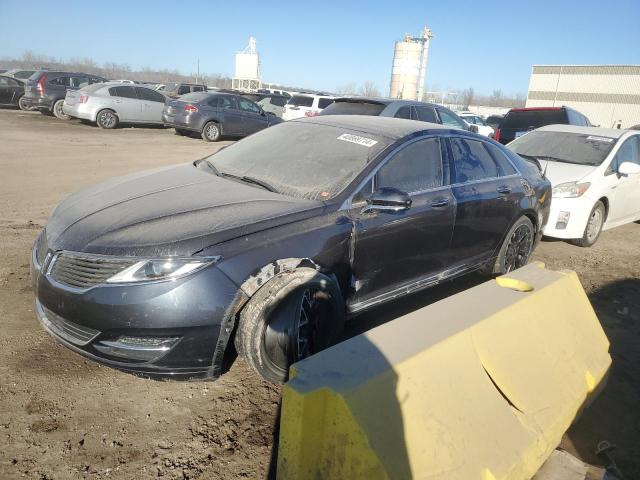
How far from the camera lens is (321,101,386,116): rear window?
8414mm

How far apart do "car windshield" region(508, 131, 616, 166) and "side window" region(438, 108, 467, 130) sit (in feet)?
7.73

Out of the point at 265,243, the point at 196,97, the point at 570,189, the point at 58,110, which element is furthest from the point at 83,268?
the point at 58,110

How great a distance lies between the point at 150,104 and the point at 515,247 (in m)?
15.2

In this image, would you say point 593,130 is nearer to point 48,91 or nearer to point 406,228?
point 406,228

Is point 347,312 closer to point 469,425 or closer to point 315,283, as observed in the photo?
point 315,283

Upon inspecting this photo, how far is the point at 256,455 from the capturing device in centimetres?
240

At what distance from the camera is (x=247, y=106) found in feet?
51.7

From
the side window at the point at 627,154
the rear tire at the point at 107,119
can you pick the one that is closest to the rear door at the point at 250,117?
the rear tire at the point at 107,119

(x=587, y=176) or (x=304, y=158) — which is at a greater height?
(x=304, y=158)

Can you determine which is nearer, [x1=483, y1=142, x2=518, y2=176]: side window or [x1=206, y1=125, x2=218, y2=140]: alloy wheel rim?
[x1=483, y1=142, x2=518, y2=176]: side window

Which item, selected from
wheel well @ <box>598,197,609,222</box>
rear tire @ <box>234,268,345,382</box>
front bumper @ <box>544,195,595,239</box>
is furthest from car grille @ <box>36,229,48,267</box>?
wheel well @ <box>598,197,609,222</box>

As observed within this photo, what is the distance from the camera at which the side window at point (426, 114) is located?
8.98 metres

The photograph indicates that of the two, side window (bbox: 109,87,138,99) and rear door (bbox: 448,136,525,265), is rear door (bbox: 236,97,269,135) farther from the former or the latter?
rear door (bbox: 448,136,525,265)

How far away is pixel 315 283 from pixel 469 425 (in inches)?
48.0
